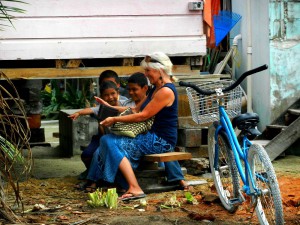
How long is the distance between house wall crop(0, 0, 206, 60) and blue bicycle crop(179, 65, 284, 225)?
101 inches

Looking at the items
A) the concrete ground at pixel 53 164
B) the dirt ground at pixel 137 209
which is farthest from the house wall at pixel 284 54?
the concrete ground at pixel 53 164

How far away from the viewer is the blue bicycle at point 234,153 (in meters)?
6.41

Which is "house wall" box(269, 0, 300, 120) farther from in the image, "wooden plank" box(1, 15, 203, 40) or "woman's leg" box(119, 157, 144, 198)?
Answer: "woman's leg" box(119, 157, 144, 198)

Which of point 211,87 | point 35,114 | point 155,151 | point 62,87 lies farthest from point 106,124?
point 62,87

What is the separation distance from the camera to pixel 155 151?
862 cm

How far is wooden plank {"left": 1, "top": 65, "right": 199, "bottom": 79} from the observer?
32.3 feet

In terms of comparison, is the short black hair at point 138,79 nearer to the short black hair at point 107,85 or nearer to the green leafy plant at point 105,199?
the short black hair at point 107,85

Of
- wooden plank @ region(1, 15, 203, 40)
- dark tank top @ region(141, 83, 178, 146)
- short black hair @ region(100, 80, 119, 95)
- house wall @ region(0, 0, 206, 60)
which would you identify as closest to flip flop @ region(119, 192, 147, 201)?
dark tank top @ region(141, 83, 178, 146)

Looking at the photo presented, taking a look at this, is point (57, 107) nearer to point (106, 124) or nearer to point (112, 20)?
point (112, 20)

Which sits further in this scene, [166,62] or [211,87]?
[166,62]

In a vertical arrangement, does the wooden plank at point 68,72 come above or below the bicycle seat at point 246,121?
above

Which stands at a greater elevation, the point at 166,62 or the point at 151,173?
the point at 166,62

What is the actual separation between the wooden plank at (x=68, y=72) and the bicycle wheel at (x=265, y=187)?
3.87 meters

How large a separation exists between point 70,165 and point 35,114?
3.11 metres
